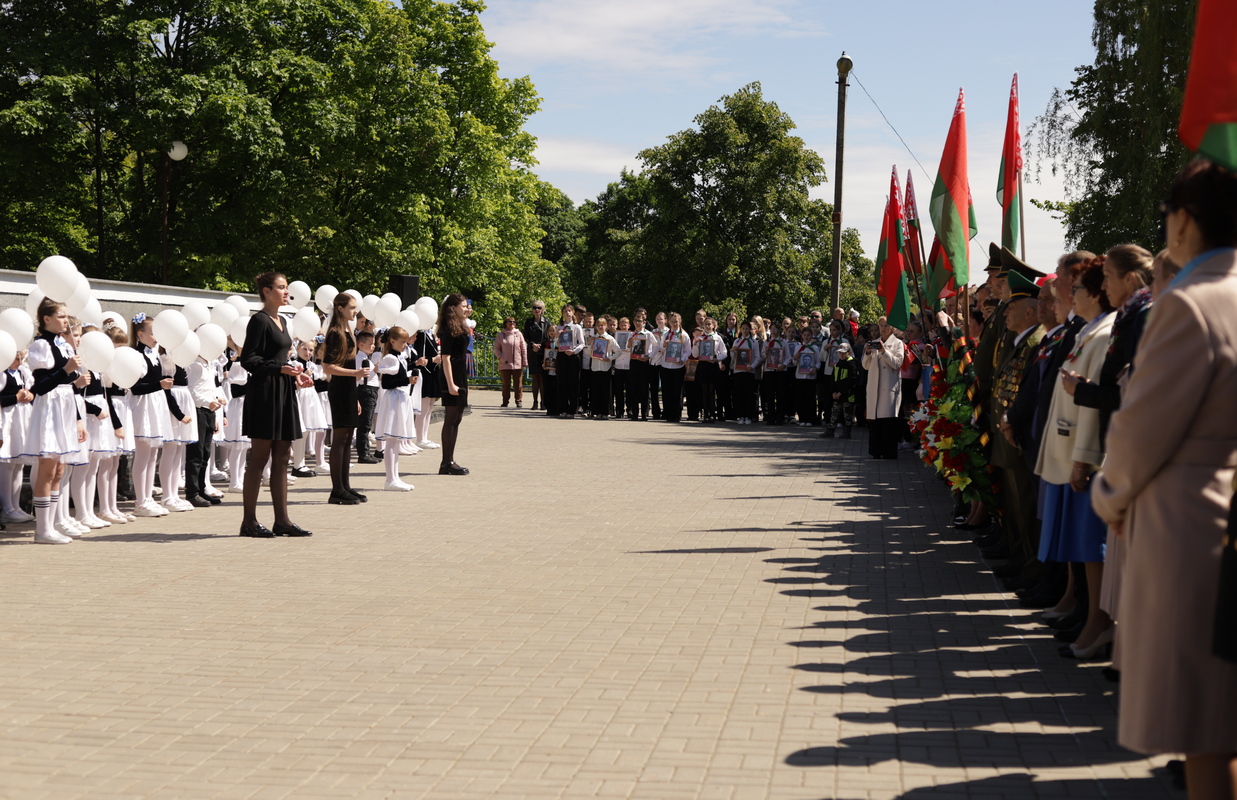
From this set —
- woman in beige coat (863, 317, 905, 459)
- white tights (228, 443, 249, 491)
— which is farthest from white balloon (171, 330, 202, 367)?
woman in beige coat (863, 317, 905, 459)

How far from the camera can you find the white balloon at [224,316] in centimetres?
1347

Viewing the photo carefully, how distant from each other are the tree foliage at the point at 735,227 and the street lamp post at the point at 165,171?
77.0 ft

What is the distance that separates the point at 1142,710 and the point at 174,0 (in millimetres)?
33186

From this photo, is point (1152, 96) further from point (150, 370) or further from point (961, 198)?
point (150, 370)

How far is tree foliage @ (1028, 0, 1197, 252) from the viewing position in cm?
2517

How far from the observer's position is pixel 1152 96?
25.5 metres

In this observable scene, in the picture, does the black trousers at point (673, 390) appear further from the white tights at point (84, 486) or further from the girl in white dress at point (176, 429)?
the white tights at point (84, 486)

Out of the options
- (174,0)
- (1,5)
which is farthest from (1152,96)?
(1,5)

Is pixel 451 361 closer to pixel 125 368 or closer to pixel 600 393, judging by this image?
pixel 125 368

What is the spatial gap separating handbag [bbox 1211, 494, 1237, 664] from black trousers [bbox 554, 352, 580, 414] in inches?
944

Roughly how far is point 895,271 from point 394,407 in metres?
7.68

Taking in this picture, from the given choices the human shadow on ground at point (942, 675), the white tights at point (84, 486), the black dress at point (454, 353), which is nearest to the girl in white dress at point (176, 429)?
the white tights at point (84, 486)

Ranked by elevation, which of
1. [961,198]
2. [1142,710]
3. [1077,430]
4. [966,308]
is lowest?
[1142,710]

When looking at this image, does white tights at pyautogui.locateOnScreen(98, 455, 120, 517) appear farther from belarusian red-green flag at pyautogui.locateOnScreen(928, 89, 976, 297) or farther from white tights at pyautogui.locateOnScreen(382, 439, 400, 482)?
belarusian red-green flag at pyautogui.locateOnScreen(928, 89, 976, 297)
